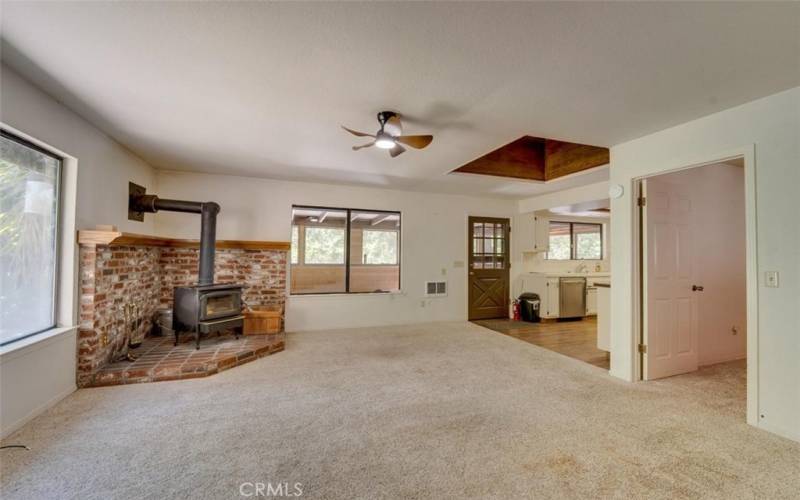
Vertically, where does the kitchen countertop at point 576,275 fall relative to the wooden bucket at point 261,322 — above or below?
above

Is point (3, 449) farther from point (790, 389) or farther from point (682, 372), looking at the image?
point (682, 372)

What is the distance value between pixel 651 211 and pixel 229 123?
13.9 ft

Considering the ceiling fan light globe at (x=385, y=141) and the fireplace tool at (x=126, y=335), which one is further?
the fireplace tool at (x=126, y=335)

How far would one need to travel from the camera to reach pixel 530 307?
6133 mm

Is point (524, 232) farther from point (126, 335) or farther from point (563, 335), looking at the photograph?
point (126, 335)

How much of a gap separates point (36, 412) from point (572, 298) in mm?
7243

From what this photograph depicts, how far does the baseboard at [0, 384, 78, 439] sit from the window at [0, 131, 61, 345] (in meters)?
0.55

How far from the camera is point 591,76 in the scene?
2.07m

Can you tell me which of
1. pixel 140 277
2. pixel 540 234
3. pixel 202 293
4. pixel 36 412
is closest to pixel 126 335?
pixel 140 277

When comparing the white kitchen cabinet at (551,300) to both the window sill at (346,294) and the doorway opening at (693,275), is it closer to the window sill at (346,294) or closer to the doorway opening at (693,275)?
the doorway opening at (693,275)

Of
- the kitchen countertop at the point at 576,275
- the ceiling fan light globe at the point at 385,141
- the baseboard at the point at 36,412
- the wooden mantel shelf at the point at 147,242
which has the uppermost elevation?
the ceiling fan light globe at the point at 385,141

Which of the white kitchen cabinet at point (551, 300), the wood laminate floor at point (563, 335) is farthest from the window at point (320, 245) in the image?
the white kitchen cabinet at point (551, 300)

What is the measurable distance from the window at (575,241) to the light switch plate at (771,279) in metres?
4.87

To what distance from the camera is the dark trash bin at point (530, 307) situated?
6.12 metres
